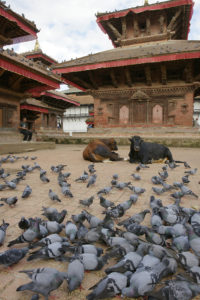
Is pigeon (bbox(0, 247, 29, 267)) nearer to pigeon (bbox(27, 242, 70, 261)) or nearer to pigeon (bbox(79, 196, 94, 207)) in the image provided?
pigeon (bbox(27, 242, 70, 261))

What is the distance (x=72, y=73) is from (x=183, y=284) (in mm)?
15465

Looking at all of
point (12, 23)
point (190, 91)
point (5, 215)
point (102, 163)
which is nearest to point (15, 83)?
point (12, 23)

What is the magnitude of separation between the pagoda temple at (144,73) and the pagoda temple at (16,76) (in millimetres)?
2948

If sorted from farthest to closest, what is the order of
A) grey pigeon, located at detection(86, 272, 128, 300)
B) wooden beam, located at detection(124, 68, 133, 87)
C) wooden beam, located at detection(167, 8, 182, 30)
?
wooden beam, located at detection(167, 8, 182, 30) < wooden beam, located at detection(124, 68, 133, 87) < grey pigeon, located at detection(86, 272, 128, 300)

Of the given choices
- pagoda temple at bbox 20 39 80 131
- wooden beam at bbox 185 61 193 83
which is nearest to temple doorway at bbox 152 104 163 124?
wooden beam at bbox 185 61 193 83

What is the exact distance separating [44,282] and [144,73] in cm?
1524

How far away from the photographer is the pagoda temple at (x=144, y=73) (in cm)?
1298

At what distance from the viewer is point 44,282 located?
1071 millimetres

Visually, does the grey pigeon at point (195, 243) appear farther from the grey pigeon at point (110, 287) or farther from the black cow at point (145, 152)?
the black cow at point (145, 152)

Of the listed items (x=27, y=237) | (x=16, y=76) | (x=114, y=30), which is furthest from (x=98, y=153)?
(x=114, y=30)

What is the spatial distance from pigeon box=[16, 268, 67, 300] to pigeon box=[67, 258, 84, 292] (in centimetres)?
4

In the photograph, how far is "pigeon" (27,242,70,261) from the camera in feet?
4.35

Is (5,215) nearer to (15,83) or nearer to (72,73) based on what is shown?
(15,83)

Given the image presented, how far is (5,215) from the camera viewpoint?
2197 millimetres
